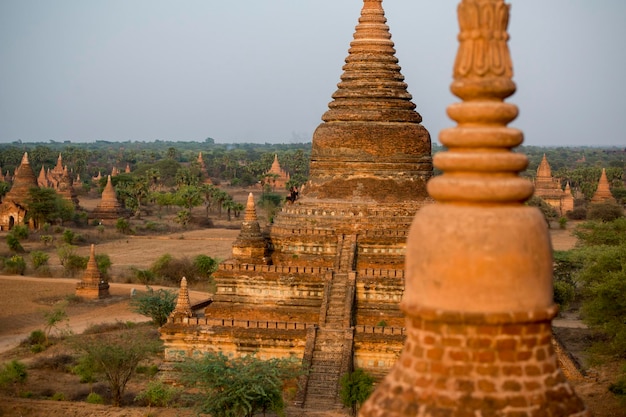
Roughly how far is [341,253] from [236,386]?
20.7ft

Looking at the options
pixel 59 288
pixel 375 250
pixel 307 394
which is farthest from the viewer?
pixel 59 288

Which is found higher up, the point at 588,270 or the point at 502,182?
the point at 502,182

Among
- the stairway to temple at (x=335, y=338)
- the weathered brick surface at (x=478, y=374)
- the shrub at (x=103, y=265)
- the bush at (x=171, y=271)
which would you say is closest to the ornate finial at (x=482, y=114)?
the weathered brick surface at (x=478, y=374)

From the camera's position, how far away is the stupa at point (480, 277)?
4477 mm

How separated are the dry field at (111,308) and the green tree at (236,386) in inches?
36.8

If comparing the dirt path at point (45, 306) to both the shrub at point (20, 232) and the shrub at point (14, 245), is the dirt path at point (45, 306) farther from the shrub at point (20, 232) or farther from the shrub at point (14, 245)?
the shrub at point (20, 232)

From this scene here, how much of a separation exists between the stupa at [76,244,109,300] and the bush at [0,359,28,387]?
38.7 ft

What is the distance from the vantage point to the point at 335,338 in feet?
68.3

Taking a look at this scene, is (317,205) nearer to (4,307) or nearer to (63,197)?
(4,307)

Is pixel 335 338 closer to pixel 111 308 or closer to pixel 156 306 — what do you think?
pixel 156 306

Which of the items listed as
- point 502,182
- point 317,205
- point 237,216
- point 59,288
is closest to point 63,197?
point 237,216

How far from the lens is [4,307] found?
32.5 metres

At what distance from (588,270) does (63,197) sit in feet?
150

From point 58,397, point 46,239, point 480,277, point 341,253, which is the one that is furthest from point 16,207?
point 480,277
